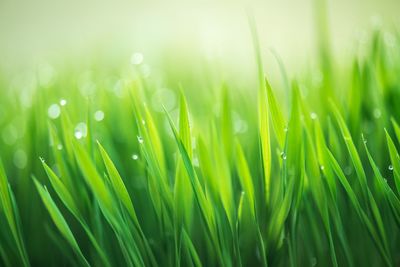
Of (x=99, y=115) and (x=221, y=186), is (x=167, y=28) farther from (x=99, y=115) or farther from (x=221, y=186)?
(x=221, y=186)

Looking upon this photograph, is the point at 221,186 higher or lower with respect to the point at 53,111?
lower

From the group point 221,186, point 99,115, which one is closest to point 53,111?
point 99,115

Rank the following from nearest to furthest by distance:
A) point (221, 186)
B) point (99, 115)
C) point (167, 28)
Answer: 1. point (221, 186)
2. point (99, 115)
3. point (167, 28)

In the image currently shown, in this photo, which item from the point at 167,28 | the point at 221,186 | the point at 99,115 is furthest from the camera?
the point at 167,28

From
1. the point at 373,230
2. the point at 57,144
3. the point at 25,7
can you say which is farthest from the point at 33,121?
the point at 25,7

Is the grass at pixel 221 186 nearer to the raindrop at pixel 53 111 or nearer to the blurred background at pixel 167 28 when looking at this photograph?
the raindrop at pixel 53 111

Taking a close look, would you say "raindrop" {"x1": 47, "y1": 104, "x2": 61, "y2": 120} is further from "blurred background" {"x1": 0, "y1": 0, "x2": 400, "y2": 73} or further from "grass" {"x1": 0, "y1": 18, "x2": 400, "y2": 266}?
"blurred background" {"x1": 0, "y1": 0, "x2": 400, "y2": 73}

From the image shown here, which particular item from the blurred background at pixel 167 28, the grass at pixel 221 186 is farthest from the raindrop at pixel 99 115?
the blurred background at pixel 167 28
